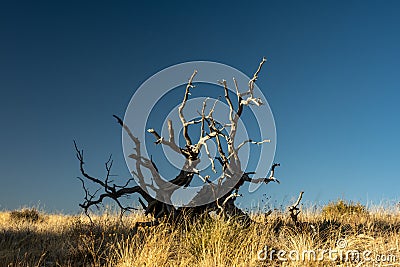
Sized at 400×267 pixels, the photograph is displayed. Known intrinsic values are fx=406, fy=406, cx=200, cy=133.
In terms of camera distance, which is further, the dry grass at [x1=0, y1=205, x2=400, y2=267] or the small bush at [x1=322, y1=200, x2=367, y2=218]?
the small bush at [x1=322, y1=200, x2=367, y2=218]

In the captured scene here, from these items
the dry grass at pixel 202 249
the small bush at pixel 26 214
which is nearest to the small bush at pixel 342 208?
the dry grass at pixel 202 249

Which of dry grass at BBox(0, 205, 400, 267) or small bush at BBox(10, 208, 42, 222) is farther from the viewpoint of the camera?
small bush at BBox(10, 208, 42, 222)

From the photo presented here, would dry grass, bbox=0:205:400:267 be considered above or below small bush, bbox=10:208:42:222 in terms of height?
below

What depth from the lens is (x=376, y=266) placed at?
20.9 feet

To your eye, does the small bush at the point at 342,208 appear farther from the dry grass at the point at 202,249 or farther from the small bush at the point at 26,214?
the small bush at the point at 26,214

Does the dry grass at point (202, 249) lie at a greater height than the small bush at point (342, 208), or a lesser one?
lesser

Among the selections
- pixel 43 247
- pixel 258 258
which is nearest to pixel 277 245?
pixel 258 258

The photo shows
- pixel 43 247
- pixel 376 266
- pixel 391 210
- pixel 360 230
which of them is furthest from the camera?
pixel 391 210

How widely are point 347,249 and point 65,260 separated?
204 inches

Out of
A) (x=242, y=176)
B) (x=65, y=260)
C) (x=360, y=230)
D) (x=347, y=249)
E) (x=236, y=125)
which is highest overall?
(x=236, y=125)

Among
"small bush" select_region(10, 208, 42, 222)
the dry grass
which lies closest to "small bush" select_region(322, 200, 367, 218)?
the dry grass

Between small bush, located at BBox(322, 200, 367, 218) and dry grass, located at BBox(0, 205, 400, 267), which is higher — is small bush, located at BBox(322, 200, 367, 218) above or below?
above

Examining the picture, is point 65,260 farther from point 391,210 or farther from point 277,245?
point 391,210

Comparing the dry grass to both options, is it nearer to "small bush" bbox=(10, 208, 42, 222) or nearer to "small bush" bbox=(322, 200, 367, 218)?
"small bush" bbox=(322, 200, 367, 218)
